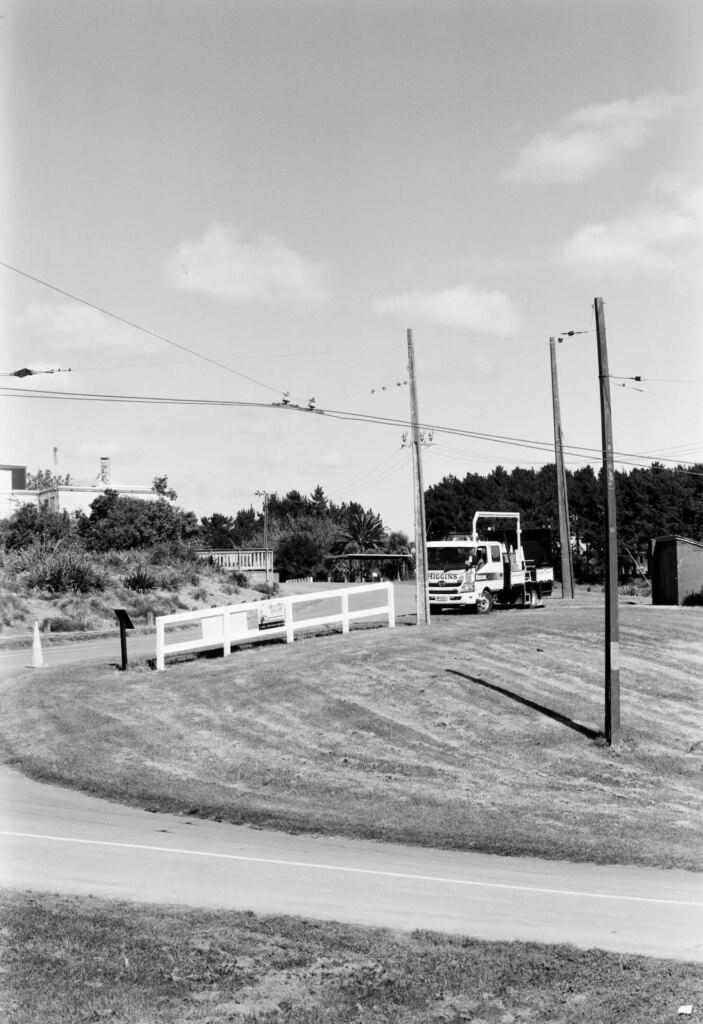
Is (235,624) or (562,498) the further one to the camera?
(562,498)

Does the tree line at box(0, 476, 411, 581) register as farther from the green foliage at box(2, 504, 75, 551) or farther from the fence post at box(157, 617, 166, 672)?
the fence post at box(157, 617, 166, 672)

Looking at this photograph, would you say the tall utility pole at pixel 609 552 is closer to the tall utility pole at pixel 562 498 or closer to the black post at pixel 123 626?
the black post at pixel 123 626

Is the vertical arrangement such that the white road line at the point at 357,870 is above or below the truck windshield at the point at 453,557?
below

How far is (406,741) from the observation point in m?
19.4

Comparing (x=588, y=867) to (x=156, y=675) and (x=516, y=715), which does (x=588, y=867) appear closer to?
(x=516, y=715)

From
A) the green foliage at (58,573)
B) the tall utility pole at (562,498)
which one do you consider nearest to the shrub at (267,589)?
the green foliage at (58,573)

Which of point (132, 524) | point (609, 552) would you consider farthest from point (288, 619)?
point (132, 524)

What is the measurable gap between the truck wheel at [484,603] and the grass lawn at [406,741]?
10.3 metres

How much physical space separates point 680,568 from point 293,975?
36048 millimetres

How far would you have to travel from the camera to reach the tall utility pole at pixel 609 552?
19562 mm

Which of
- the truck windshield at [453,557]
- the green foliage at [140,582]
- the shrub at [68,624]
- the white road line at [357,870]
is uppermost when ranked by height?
the truck windshield at [453,557]

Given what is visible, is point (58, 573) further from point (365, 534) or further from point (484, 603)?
point (365, 534)

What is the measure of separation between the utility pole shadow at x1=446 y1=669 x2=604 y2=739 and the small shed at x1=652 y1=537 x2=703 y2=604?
69.0ft

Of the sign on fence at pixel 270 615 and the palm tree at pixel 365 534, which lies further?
the palm tree at pixel 365 534
